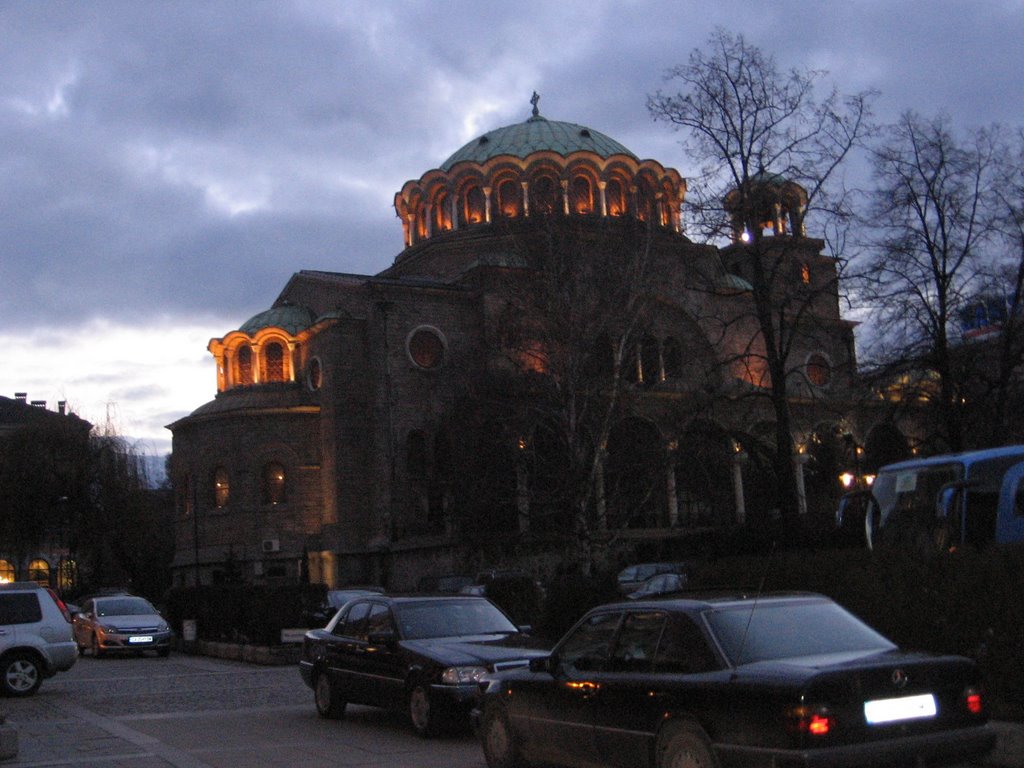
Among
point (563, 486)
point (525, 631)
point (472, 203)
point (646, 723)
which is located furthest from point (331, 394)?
point (646, 723)

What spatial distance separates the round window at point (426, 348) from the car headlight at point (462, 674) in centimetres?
3815

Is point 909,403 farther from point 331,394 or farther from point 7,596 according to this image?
point 331,394

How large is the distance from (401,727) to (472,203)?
43768 mm

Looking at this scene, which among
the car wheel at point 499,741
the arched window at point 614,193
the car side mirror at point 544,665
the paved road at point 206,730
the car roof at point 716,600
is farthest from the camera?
the arched window at point 614,193

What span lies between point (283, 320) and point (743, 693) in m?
48.5

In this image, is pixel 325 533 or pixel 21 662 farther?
pixel 325 533

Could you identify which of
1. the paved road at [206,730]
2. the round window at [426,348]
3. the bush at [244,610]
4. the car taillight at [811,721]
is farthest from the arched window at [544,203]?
the car taillight at [811,721]

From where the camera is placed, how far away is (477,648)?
39.1 feet

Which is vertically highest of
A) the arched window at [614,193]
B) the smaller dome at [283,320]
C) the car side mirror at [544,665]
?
the arched window at [614,193]

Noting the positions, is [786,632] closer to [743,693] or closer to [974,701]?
[743,693]

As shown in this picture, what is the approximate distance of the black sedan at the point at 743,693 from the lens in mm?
6441

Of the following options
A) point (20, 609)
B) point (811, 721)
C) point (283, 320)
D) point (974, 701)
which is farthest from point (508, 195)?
point (811, 721)

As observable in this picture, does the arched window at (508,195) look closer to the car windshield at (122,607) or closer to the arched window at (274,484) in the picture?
the arched window at (274,484)

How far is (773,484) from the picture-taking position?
42.8m
